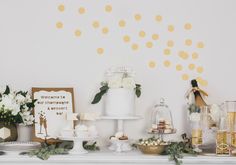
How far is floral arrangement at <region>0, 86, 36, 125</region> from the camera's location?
89.0 inches

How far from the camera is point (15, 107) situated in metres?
2.28

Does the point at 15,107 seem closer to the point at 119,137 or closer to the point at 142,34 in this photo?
the point at 119,137

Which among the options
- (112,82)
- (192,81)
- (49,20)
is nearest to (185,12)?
(192,81)

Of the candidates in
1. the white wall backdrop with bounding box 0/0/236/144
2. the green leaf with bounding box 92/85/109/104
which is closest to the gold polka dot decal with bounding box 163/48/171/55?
the white wall backdrop with bounding box 0/0/236/144

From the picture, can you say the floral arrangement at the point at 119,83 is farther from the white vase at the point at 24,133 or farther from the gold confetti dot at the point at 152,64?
the white vase at the point at 24,133

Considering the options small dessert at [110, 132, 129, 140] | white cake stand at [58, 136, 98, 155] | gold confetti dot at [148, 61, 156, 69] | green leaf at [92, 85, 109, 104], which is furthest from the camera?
gold confetti dot at [148, 61, 156, 69]

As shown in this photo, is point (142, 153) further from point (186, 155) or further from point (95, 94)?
point (95, 94)

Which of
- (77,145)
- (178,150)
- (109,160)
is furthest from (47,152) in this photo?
(178,150)

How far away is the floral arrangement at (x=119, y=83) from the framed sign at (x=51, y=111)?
0.17 m

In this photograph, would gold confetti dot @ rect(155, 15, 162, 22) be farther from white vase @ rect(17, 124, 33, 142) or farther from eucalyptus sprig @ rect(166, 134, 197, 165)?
white vase @ rect(17, 124, 33, 142)

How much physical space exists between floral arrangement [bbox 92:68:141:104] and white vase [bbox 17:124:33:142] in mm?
426

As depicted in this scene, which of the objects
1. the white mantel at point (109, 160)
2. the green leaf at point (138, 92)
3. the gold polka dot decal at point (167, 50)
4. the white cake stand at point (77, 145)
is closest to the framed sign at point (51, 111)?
the white cake stand at point (77, 145)

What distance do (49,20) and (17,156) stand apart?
0.89 m

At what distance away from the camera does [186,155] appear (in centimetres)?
216
